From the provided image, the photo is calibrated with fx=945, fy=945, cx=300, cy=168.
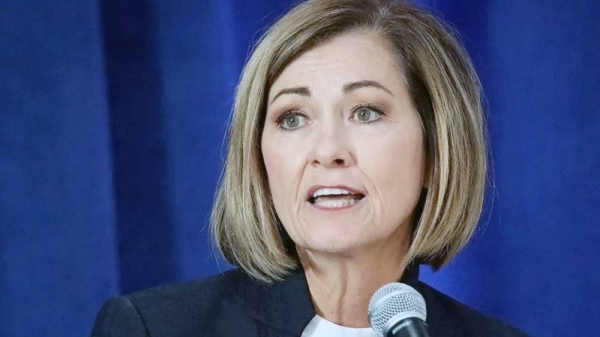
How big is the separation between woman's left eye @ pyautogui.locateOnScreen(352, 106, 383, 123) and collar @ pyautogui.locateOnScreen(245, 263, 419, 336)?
0.28m

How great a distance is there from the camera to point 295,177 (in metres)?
1.45

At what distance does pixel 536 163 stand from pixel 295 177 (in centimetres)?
68

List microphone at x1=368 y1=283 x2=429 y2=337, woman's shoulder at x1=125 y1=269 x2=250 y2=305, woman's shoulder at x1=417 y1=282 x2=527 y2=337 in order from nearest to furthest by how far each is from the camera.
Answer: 1. microphone at x1=368 y1=283 x2=429 y2=337
2. woman's shoulder at x1=125 y1=269 x2=250 y2=305
3. woman's shoulder at x1=417 y1=282 x2=527 y2=337

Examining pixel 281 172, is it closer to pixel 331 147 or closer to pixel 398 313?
pixel 331 147

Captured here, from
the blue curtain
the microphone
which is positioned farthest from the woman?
the microphone

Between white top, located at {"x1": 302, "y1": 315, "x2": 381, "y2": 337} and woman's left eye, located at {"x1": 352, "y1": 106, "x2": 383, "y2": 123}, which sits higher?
woman's left eye, located at {"x1": 352, "y1": 106, "x2": 383, "y2": 123}

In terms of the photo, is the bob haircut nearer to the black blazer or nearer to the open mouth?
the black blazer

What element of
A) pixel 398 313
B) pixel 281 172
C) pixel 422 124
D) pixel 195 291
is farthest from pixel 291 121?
pixel 398 313

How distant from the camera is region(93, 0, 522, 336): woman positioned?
1443mm

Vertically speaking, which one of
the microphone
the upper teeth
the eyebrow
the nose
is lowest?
the microphone

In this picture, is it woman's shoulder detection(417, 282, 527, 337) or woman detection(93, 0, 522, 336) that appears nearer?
woman detection(93, 0, 522, 336)

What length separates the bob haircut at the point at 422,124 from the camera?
1.54m

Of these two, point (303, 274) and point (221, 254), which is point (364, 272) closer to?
point (303, 274)

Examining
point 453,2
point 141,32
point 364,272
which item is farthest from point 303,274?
point 453,2
